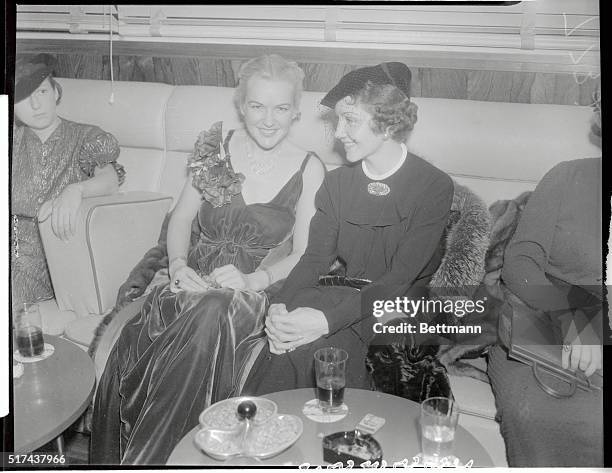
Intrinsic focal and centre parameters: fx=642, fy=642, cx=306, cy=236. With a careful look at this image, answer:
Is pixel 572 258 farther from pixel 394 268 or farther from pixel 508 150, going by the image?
pixel 394 268

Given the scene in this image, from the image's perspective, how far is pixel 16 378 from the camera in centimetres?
192

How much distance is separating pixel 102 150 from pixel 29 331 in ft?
1.95

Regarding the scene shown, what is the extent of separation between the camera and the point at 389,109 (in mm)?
1922

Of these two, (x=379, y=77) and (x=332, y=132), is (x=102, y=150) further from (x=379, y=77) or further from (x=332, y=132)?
(x=379, y=77)

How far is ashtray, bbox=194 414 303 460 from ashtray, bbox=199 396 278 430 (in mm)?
17

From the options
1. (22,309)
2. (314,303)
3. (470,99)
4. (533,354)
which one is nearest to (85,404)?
(22,309)

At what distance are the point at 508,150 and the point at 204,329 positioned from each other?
1.06 m

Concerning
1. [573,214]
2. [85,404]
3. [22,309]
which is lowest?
[85,404]

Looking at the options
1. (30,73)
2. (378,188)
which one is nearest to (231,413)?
(378,188)

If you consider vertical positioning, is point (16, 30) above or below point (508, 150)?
above

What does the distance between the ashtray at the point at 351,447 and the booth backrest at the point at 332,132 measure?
2.59ft

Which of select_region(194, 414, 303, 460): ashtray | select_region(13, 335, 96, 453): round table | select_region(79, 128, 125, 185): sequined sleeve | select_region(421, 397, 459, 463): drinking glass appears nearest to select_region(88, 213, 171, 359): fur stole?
select_region(13, 335, 96, 453): round table

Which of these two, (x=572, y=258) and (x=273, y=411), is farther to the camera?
(x=572, y=258)

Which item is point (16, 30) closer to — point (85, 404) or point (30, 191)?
point (30, 191)
